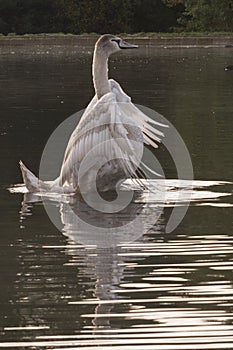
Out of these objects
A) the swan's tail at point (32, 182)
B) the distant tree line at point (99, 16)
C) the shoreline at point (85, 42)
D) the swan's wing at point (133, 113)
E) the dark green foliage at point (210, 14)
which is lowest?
the swan's tail at point (32, 182)

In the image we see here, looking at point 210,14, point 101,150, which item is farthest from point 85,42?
point 101,150

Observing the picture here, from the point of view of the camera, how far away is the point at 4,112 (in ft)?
67.9

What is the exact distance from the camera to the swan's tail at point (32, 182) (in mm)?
11805

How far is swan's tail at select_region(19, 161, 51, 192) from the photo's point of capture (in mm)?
11805

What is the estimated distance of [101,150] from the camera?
11.5 meters

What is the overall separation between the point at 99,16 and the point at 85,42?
960 centimetres

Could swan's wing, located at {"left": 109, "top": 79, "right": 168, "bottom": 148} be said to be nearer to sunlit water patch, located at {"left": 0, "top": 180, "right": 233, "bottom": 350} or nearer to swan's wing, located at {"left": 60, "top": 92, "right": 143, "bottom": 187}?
swan's wing, located at {"left": 60, "top": 92, "right": 143, "bottom": 187}

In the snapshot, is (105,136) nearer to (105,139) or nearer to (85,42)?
(105,139)

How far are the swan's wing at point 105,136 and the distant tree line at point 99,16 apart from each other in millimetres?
46317

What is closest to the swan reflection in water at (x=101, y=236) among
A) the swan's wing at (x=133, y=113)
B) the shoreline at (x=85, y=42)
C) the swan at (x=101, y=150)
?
the swan at (x=101, y=150)

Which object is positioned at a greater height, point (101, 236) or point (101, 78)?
point (101, 78)

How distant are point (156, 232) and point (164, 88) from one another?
16248mm

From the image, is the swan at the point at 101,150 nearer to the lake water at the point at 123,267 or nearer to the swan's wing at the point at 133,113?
the swan's wing at the point at 133,113

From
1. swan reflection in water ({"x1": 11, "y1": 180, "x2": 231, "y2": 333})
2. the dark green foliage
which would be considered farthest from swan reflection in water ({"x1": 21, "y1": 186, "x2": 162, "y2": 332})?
the dark green foliage
